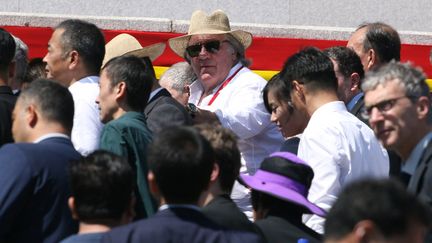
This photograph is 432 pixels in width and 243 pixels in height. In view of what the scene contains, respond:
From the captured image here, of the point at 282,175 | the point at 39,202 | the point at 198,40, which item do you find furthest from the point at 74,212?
the point at 198,40

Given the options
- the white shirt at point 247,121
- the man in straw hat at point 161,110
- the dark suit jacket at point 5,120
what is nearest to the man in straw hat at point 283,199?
the man in straw hat at point 161,110

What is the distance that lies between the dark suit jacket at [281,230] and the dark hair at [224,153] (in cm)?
23

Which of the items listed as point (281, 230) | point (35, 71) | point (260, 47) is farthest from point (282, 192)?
point (260, 47)

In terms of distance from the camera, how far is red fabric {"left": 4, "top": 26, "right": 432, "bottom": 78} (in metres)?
8.74

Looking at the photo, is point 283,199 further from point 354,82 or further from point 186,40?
point 186,40

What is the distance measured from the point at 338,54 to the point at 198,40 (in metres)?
1.17

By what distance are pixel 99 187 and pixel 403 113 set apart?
4.04 feet

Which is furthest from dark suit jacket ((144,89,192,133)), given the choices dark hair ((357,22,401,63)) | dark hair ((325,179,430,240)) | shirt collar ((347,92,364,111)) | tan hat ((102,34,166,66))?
dark hair ((325,179,430,240))

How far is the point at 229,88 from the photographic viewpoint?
7254 mm

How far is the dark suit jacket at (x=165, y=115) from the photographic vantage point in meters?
6.26

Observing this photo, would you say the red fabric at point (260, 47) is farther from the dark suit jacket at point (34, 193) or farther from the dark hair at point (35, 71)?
the dark suit jacket at point (34, 193)

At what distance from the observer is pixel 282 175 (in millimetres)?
5129

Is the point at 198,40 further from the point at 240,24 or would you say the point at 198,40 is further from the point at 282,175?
the point at 282,175

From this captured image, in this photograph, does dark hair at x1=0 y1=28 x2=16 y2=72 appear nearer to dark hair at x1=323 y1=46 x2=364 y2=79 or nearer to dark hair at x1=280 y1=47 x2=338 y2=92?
dark hair at x1=280 y1=47 x2=338 y2=92
